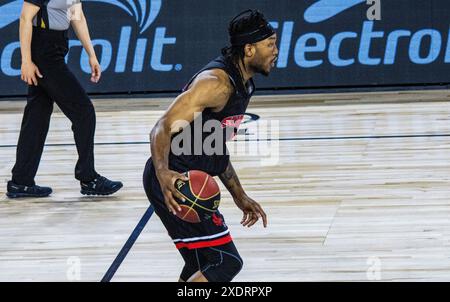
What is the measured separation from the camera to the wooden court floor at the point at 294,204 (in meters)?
6.17

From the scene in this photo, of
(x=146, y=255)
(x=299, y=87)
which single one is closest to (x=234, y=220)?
(x=146, y=255)

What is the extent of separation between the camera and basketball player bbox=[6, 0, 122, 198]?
7723 mm

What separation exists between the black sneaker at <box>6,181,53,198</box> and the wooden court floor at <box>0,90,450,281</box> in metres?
0.07

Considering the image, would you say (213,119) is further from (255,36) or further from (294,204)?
(294,204)

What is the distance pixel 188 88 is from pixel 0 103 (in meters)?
8.84

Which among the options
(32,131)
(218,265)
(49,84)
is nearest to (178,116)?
(218,265)

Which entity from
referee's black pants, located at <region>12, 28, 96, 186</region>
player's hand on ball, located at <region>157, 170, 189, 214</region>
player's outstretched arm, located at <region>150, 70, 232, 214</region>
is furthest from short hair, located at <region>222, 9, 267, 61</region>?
referee's black pants, located at <region>12, 28, 96, 186</region>

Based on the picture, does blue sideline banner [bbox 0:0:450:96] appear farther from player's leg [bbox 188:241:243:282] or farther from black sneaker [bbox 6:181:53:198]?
player's leg [bbox 188:241:243:282]

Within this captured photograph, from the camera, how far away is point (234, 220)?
24.0ft

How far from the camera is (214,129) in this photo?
4.89m

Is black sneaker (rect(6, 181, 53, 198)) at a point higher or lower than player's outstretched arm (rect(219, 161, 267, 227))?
lower

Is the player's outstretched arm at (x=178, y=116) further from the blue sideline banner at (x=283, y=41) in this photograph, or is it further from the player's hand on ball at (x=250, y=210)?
the blue sideline banner at (x=283, y=41)

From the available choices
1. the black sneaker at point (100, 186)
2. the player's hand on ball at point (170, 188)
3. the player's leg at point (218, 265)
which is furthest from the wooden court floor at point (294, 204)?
the player's hand on ball at point (170, 188)
